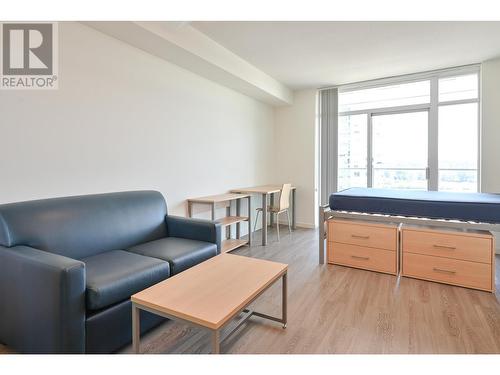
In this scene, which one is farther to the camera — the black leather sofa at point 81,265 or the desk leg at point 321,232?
the desk leg at point 321,232

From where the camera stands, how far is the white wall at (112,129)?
2.05m

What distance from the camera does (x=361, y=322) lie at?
1.98 meters

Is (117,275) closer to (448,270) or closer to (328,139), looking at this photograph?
(448,270)

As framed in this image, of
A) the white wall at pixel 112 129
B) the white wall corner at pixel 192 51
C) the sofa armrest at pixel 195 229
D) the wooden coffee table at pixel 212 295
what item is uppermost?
the white wall corner at pixel 192 51

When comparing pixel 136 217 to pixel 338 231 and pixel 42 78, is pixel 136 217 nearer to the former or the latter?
pixel 42 78

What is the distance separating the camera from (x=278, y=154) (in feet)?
17.9

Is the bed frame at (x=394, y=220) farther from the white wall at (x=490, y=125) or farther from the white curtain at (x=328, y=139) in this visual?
the white curtain at (x=328, y=139)

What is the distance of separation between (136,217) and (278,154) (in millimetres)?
3511

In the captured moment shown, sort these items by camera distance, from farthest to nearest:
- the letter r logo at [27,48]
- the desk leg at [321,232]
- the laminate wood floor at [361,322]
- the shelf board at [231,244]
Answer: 1. the shelf board at [231,244]
2. the desk leg at [321,232]
3. the letter r logo at [27,48]
4. the laminate wood floor at [361,322]

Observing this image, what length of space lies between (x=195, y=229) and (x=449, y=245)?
245 cm

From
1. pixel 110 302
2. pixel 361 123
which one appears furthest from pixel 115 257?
pixel 361 123

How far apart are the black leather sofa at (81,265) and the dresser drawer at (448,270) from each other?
6.52 feet

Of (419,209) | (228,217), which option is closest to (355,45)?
(419,209)

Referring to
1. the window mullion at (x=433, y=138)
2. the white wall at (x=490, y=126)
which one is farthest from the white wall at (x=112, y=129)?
the white wall at (x=490, y=126)
